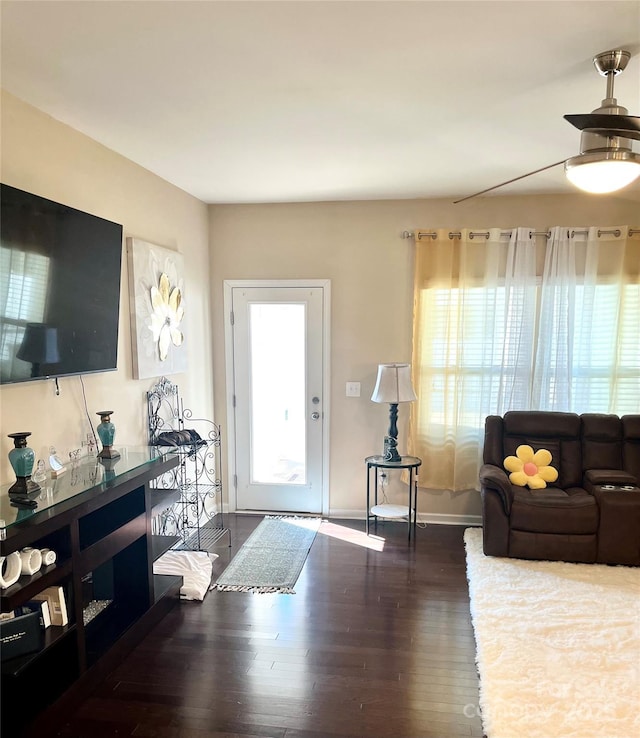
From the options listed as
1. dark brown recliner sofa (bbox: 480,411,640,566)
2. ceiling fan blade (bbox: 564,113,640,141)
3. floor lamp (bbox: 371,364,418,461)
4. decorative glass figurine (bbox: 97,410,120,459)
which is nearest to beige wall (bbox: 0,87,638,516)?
floor lamp (bbox: 371,364,418,461)

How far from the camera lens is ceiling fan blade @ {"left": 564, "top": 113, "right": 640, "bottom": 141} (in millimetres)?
1873

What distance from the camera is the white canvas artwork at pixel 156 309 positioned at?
3.19m

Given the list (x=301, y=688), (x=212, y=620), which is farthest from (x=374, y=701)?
(x=212, y=620)

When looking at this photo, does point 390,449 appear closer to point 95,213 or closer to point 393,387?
point 393,387

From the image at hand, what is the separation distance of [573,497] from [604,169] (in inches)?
92.0

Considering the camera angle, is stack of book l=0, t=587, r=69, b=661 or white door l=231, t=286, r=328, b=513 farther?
white door l=231, t=286, r=328, b=513

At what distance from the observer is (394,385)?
391cm

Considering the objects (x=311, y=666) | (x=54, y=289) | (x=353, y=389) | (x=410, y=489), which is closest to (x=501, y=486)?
(x=410, y=489)

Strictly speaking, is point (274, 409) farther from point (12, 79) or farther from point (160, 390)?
point (12, 79)

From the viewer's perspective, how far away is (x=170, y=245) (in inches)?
146

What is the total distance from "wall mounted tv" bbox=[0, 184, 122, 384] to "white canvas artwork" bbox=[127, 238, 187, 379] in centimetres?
32

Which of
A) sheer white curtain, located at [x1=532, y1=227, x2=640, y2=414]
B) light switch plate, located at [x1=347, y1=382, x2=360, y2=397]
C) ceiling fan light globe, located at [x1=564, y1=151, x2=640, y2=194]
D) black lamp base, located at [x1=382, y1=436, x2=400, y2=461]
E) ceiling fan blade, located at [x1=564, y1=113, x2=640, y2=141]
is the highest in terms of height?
ceiling fan blade, located at [x1=564, y1=113, x2=640, y2=141]

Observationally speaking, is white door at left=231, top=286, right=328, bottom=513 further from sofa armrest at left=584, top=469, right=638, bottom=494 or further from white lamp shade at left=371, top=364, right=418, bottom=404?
sofa armrest at left=584, top=469, right=638, bottom=494

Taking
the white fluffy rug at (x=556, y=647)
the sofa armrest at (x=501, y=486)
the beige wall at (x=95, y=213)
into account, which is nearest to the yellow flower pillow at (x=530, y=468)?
the sofa armrest at (x=501, y=486)
